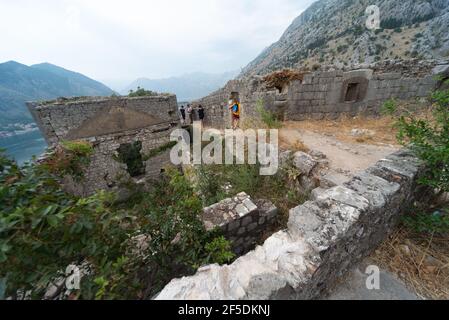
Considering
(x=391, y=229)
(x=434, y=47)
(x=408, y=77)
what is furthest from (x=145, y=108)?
(x=434, y=47)

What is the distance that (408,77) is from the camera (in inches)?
250

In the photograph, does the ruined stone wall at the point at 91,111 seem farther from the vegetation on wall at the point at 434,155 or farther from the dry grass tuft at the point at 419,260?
the dry grass tuft at the point at 419,260

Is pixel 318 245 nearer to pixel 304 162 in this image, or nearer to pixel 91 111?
pixel 304 162

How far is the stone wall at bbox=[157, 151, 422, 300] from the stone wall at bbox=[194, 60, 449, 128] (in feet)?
14.4

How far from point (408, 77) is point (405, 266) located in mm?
7707

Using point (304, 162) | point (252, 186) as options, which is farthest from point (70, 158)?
point (304, 162)

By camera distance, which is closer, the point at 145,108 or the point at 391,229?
the point at 391,229

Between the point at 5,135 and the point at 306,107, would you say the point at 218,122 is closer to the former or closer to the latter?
the point at 306,107

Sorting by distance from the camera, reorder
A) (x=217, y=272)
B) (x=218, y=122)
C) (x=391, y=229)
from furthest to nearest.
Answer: (x=218, y=122) → (x=391, y=229) → (x=217, y=272)

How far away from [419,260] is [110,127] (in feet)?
31.4

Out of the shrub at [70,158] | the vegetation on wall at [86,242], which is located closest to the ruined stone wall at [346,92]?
the vegetation on wall at [86,242]

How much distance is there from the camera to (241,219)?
2.60m

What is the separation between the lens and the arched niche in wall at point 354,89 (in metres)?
6.15

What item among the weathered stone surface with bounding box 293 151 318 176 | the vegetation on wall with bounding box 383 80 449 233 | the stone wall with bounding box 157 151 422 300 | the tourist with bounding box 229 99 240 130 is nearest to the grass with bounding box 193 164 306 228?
the weathered stone surface with bounding box 293 151 318 176
